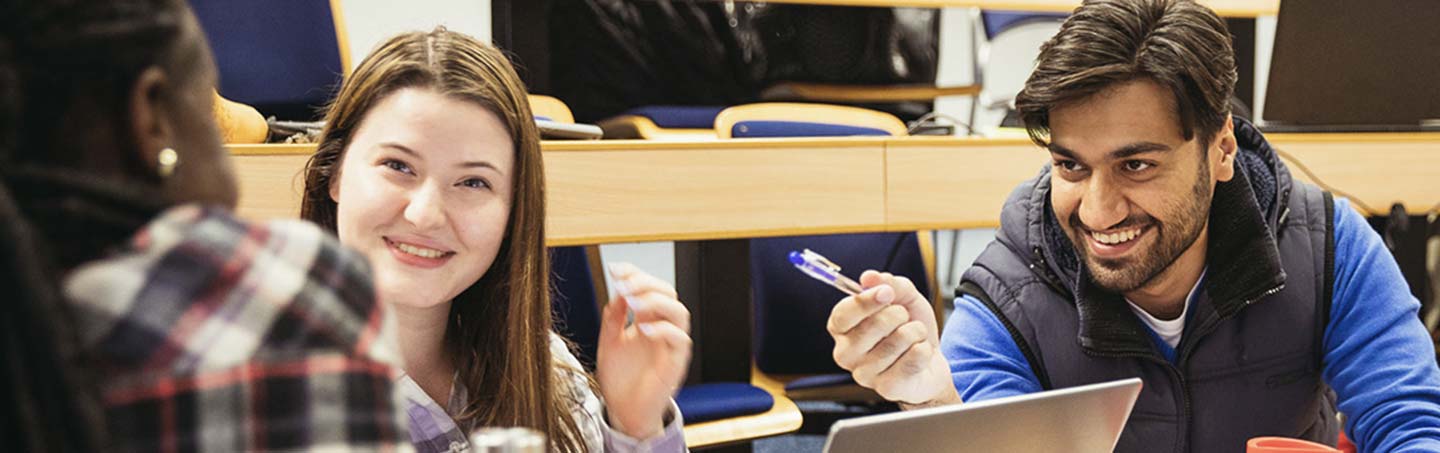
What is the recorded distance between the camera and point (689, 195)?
1.74 m

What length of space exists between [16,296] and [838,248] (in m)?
2.15

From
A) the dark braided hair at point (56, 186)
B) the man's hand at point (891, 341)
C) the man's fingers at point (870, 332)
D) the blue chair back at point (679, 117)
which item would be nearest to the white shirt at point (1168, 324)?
the man's hand at point (891, 341)

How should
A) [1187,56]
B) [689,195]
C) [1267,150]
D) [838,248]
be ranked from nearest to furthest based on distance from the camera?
1. [1187,56]
2. [1267,150]
3. [689,195]
4. [838,248]

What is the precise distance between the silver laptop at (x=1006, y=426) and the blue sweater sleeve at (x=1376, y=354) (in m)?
0.49

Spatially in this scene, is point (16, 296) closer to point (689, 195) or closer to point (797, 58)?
point (689, 195)

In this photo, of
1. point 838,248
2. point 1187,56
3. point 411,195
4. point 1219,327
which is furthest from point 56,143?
point 838,248

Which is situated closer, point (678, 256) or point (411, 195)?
point (411, 195)

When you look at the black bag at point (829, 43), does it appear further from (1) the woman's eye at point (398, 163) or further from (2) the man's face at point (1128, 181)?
(1) the woman's eye at point (398, 163)

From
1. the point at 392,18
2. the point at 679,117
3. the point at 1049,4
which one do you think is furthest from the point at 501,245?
the point at 392,18

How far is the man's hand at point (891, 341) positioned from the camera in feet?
3.65

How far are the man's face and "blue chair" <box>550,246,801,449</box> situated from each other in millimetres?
599

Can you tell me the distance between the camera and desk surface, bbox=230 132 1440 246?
1652 mm

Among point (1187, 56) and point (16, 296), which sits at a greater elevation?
point (16, 296)

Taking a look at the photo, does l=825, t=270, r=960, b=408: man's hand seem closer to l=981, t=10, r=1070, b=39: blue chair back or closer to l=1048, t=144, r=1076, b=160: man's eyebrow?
l=1048, t=144, r=1076, b=160: man's eyebrow
